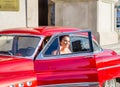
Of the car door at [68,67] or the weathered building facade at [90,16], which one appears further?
the weathered building facade at [90,16]

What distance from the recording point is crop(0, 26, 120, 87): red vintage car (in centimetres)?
536

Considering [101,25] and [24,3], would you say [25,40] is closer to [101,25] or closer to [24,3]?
[24,3]

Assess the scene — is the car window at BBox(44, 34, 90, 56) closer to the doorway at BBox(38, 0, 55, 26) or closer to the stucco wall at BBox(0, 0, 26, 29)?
the stucco wall at BBox(0, 0, 26, 29)

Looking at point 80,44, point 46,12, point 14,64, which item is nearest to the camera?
point 14,64

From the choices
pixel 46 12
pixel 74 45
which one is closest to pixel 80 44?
pixel 74 45

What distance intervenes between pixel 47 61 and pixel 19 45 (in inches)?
21.6

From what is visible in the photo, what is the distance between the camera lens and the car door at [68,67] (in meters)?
5.66

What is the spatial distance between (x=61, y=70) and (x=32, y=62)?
1.61 feet

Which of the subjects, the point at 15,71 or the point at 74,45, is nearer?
the point at 15,71

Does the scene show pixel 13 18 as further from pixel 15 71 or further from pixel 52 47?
pixel 15 71

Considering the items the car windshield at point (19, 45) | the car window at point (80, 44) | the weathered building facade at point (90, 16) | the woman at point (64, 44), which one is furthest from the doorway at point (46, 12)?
the car windshield at point (19, 45)

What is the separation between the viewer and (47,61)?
5789 mm

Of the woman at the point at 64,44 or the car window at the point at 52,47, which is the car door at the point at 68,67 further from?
the woman at the point at 64,44

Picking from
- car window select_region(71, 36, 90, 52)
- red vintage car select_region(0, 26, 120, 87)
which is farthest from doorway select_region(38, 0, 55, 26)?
red vintage car select_region(0, 26, 120, 87)
